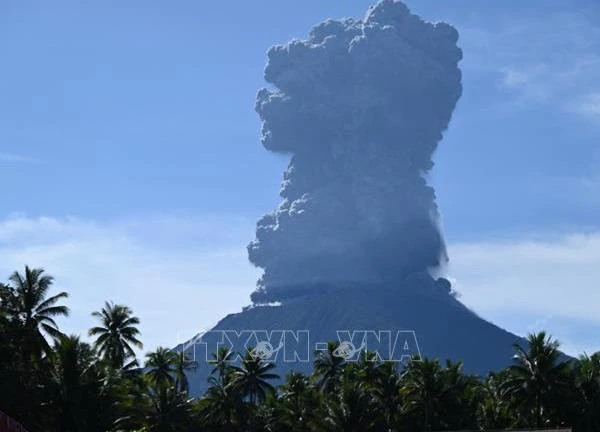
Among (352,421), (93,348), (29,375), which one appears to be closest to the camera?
(29,375)

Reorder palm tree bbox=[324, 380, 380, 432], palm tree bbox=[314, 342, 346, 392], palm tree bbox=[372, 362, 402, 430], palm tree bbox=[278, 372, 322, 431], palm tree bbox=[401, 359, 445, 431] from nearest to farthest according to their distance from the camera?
1. palm tree bbox=[324, 380, 380, 432]
2. palm tree bbox=[401, 359, 445, 431]
3. palm tree bbox=[278, 372, 322, 431]
4. palm tree bbox=[372, 362, 402, 430]
5. palm tree bbox=[314, 342, 346, 392]

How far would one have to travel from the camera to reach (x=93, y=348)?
4688 inches

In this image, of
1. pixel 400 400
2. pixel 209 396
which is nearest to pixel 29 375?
pixel 209 396

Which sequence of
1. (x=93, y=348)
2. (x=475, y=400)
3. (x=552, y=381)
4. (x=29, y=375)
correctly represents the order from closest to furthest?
(x=29, y=375) < (x=552, y=381) < (x=475, y=400) < (x=93, y=348)

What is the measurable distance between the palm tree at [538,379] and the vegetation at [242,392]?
3.6 inches

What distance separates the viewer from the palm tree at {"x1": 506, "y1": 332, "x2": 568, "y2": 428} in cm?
10438

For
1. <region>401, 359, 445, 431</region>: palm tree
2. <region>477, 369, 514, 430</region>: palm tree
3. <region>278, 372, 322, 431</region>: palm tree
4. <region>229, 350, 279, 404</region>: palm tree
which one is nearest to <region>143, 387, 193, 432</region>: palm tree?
Answer: <region>278, 372, 322, 431</region>: palm tree

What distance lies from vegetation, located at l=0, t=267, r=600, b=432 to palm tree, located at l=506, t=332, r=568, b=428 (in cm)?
9

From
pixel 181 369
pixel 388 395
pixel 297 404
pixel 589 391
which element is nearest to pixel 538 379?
pixel 589 391

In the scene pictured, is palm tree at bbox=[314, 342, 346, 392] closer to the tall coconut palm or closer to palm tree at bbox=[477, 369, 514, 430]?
palm tree at bbox=[477, 369, 514, 430]

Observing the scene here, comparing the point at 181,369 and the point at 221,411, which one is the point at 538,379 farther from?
the point at 181,369

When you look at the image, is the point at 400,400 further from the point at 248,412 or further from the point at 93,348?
the point at 93,348

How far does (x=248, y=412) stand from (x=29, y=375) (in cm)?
2758

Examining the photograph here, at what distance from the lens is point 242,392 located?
388 feet
